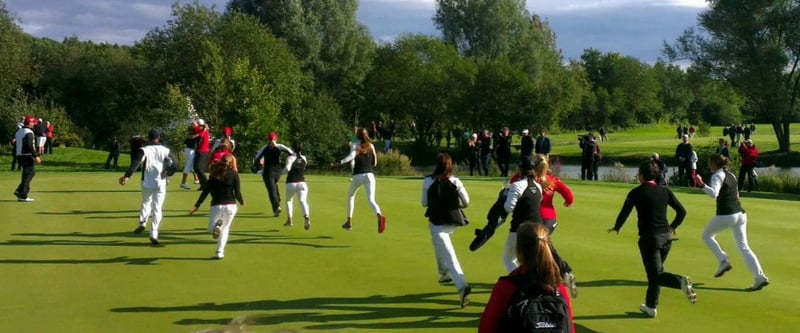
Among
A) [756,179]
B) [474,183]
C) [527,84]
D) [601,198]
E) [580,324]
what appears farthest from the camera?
[527,84]

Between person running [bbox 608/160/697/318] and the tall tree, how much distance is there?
166 ft

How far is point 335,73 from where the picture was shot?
221 feet

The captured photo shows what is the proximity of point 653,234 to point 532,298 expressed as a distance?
16.7ft

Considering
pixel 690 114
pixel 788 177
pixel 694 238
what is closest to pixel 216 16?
pixel 788 177

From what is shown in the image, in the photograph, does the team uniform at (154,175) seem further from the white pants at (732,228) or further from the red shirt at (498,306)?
the red shirt at (498,306)

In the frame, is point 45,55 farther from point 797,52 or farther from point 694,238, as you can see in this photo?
point 694,238

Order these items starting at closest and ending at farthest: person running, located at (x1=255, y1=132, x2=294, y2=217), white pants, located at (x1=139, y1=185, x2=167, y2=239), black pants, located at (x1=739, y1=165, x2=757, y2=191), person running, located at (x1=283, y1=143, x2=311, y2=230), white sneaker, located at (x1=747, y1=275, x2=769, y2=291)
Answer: white sneaker, located at (x1=747, y1=275, x2=769, y2=291) < white pants, located at (x1=139, y1=185, x2=167, y2=239) < person running, located at (x1=283, y1=143, x2=311, y2=230) < person running, located at (x1=255, y1=132, x2=294, y2=217) < black pants, located at (x1=739, y1=165, x2=757, y2=191)

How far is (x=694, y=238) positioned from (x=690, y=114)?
422 feet

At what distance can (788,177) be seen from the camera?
108 feet

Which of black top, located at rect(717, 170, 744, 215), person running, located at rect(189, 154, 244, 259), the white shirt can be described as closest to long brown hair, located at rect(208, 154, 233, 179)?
person running, located at rect(189, 154, 244, 259)

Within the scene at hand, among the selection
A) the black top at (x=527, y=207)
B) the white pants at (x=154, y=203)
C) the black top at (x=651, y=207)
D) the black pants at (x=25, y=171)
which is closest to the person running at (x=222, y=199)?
the white pants at (x=154, y=203)

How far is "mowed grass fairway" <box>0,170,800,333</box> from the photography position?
8711mm

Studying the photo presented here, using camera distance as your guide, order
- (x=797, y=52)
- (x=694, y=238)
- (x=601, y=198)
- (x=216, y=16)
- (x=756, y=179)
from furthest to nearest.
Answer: (x=216, y=16), (x=797, y=52), (x=756, y=179), (x=601, y=198), (x=694, y=238)

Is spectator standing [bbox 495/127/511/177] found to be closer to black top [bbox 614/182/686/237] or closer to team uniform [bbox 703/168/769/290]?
team uniform [bbox 703/168/769/290]
